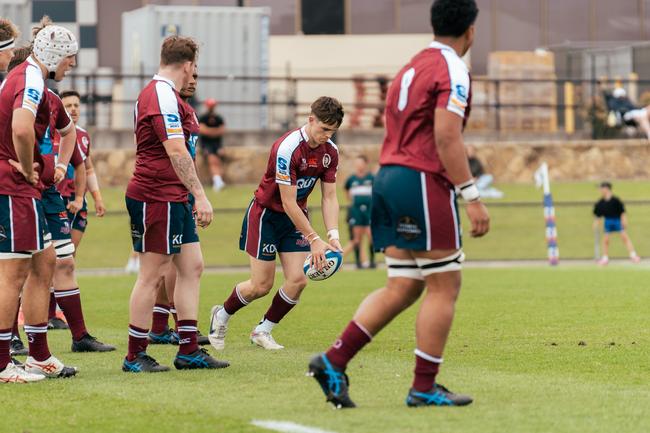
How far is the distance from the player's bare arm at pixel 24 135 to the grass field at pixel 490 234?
18.0 m

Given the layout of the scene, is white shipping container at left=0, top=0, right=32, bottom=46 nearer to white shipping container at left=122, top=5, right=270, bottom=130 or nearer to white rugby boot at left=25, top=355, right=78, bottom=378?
white shipping container at left=122, top=5, right=270, bottom=130

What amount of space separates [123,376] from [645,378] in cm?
341

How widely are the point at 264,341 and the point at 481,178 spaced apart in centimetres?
2229

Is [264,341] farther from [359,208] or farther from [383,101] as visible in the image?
[383,101]

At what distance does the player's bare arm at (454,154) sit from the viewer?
22.4ft

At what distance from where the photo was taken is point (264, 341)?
34.7 feet

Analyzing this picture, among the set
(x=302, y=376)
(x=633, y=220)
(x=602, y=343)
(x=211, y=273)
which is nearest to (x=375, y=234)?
(x=302, y=376)

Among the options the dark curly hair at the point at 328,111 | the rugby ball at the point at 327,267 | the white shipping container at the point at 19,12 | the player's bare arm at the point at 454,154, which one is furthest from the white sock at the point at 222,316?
the white shipping container at the point at 19,12

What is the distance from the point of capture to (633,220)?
2953 centimetres

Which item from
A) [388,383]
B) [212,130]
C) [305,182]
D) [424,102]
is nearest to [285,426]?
[388,383]

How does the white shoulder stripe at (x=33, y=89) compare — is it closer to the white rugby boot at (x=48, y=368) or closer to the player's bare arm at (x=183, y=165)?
the player's bare arm at (x=183, y=165)

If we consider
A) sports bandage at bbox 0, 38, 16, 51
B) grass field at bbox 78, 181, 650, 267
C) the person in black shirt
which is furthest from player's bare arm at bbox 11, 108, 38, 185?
the person in black shirt

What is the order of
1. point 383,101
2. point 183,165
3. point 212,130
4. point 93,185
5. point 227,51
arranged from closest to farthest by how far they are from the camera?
point 183,165, point 93,185, point 212,130, point 227,51, point 383,101

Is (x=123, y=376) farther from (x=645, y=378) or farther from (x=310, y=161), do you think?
(x=645, y=378)
